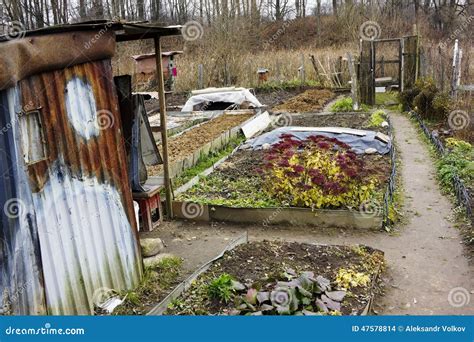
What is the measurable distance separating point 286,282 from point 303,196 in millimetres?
2971

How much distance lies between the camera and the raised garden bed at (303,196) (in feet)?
24.6

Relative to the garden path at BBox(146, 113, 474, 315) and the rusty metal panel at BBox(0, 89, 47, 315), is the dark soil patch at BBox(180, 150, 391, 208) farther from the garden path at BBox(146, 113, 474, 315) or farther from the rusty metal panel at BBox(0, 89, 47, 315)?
the rusty metal panel at BBox(0, 89, 47, 315)

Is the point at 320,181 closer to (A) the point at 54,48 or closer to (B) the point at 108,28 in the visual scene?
(B) the point at 108,28

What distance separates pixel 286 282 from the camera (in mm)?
4805

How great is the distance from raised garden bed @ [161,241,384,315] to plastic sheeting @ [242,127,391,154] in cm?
556

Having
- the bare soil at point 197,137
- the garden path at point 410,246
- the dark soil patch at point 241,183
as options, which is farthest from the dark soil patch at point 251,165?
the bare soil at point 197,137

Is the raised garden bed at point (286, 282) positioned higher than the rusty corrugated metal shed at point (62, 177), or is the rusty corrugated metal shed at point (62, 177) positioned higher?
the rusty corrugated metal shed at point (62, 177)

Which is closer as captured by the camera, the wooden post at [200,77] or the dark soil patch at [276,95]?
the dark soil patch at [276,95]

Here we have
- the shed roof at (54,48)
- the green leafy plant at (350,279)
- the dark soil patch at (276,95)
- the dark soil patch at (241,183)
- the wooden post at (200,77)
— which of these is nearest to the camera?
the shed roof at (54,48)

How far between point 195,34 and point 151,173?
78.6 feet

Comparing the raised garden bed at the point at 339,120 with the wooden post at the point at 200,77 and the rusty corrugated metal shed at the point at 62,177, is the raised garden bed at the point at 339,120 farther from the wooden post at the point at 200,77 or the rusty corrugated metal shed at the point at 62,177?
the rusty corrugated metal shed at the point at 62,177

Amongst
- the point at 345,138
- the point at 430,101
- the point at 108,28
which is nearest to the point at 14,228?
the point at 108,28

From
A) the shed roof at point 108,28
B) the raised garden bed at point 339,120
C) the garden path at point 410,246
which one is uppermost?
the shed roof at point 108,28

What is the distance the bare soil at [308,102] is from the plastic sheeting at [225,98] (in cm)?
103
